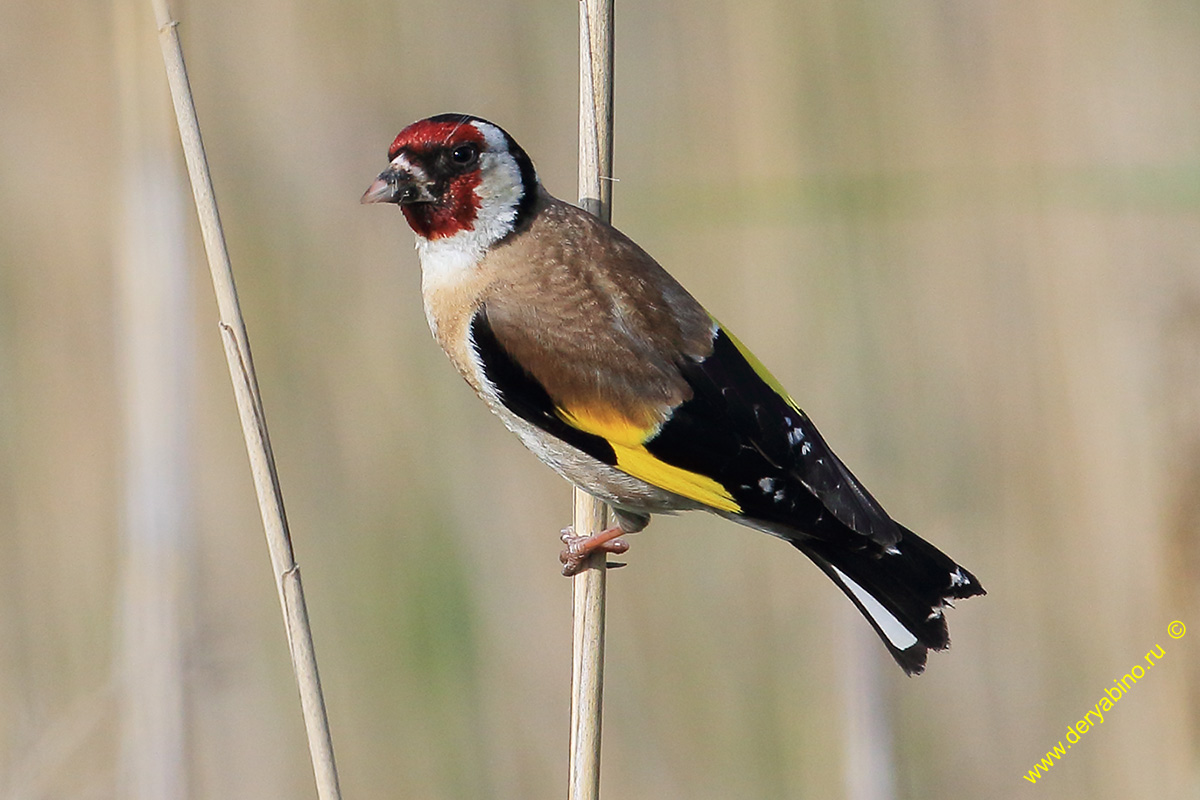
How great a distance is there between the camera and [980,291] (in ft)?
11.2

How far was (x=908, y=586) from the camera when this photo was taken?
2.25 meters

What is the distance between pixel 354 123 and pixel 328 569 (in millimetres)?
1218

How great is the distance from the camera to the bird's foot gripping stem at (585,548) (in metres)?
2.30

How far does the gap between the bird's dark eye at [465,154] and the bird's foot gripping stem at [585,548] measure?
73cm

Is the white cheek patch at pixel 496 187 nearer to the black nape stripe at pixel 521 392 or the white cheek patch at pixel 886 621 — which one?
the black nape stripe at pixel 521 392

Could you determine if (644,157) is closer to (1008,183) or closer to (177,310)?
(1008,183)

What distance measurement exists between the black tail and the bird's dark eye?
0.92 m

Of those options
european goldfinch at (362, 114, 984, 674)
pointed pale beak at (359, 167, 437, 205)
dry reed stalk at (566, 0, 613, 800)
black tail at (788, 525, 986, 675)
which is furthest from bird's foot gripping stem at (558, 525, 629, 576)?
pointed pale beak at (359, 167, 437, 205)

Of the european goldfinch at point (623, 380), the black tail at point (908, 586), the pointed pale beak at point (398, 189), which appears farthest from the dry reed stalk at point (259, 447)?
the black tail at point (908, 586)

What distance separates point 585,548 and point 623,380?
1.11ft

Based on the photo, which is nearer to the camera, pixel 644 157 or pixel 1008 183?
pixel 1008 183

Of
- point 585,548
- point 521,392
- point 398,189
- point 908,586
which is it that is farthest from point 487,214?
point 908,586

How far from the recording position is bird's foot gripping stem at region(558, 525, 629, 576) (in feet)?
7.54

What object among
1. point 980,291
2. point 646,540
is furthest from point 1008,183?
point 646,540
